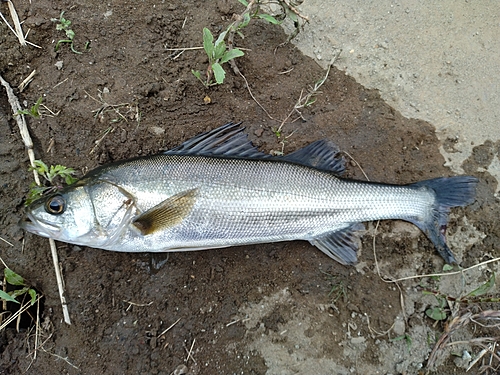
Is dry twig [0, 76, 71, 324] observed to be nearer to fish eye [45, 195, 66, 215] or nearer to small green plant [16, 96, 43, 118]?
small green plant [16, 96, 43, 118]

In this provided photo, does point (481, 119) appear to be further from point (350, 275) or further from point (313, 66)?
point (350, 275)

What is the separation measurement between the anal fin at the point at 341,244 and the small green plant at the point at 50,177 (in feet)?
7.98

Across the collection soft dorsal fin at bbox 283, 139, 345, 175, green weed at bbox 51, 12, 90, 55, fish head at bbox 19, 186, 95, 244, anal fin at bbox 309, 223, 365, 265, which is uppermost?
green weed at bbox 51, 12, 90, 55

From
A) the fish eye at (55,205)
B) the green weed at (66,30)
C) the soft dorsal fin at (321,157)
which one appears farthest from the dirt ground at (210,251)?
the fish eye at (55,205)

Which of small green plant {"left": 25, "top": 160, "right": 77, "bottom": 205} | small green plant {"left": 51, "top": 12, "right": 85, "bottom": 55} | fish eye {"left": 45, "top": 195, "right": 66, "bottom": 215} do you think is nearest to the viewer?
fish eye {"left": 45, "top": 195, "right": 66, "bottom": 215}

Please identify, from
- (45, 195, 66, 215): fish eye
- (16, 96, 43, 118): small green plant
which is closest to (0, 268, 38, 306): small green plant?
(45, 195, 66, 215): fish eye

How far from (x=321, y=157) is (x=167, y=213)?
62.4 inches

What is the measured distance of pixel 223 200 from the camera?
3215 millimetres

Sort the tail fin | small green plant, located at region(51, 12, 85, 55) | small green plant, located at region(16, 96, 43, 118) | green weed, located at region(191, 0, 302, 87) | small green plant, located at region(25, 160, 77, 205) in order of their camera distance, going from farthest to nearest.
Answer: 1. small green plant, located at region(51, 12, 85, 55)
2. the tail fin
3. small green plant, located at region(16, 96, 43, 118)
4. small green plant, located at region(25, 160, 77, 205)
5. green weed, located at region(191, 0, 302, 87)

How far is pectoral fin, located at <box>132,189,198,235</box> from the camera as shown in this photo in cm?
314

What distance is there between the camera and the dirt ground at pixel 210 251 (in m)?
3.56

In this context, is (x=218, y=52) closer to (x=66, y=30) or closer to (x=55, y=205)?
(x=66, y=30)

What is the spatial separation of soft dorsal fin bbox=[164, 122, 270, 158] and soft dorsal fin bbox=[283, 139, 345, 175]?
0.35m

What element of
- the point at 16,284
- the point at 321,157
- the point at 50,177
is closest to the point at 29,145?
the point at 50,177
